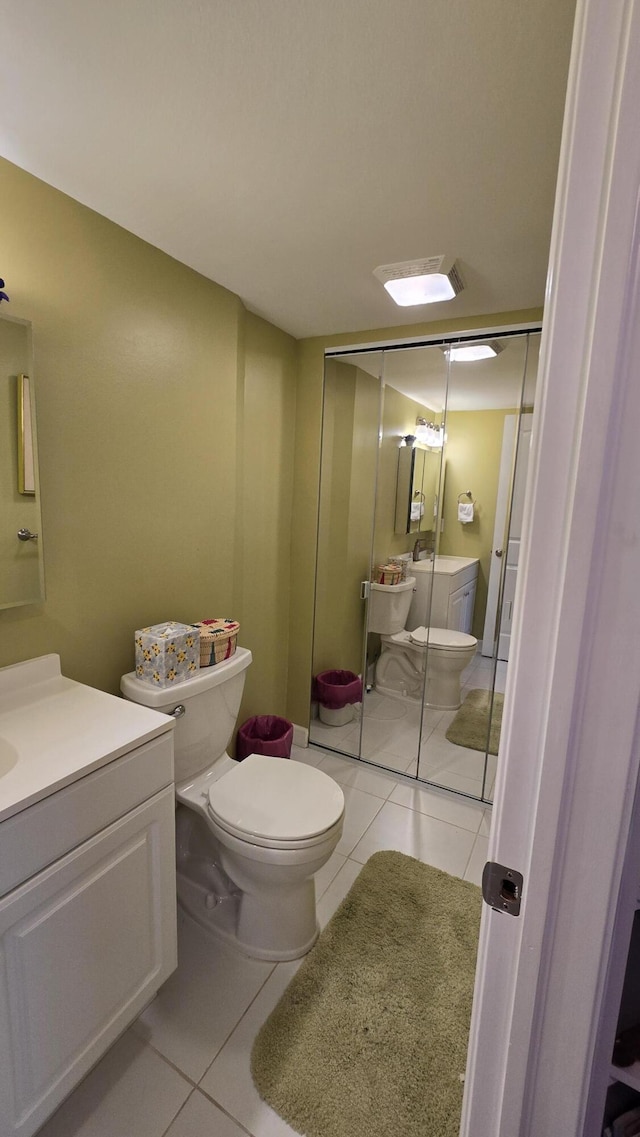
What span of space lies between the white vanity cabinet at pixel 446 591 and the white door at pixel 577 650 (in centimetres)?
193

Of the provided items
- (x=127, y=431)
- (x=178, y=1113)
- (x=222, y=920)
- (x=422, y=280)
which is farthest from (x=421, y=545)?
(x=178, y=1113)

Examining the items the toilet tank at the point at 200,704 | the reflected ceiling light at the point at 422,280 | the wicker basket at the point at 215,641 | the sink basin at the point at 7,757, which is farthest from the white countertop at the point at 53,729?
the reflected ceiling light at the point at 422,280

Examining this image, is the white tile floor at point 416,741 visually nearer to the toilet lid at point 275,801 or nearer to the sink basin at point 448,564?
the sink basin at point 448,564

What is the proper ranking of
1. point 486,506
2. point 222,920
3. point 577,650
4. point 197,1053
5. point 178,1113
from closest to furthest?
1. point 577,650
2. point 178,1113
3. point 197,1053
4. point 222,920
5. point 486,506

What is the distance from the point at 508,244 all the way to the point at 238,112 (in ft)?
2.93

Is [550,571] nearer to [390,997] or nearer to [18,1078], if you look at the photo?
[18,1078]

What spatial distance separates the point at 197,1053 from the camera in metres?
1.26

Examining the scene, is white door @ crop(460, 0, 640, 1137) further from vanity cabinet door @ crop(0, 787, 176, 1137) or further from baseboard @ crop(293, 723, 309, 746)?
baseboard @ crop(293, 723, 309, 746)

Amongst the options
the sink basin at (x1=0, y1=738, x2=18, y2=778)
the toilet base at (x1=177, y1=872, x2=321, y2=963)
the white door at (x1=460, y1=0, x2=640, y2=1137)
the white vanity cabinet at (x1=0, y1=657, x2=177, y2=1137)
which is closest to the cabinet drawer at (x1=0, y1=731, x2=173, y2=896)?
the white vanity cabinet at (x1=0, y1=657, x2=177, y2=1137)

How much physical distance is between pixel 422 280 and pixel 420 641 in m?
1.67

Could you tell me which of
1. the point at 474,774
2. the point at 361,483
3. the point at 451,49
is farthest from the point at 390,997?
the point at 451,49

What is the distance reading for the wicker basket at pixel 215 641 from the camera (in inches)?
66.2

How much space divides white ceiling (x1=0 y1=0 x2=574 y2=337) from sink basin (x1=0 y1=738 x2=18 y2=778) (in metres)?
1.46

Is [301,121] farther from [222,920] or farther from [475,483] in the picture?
[222,920]
